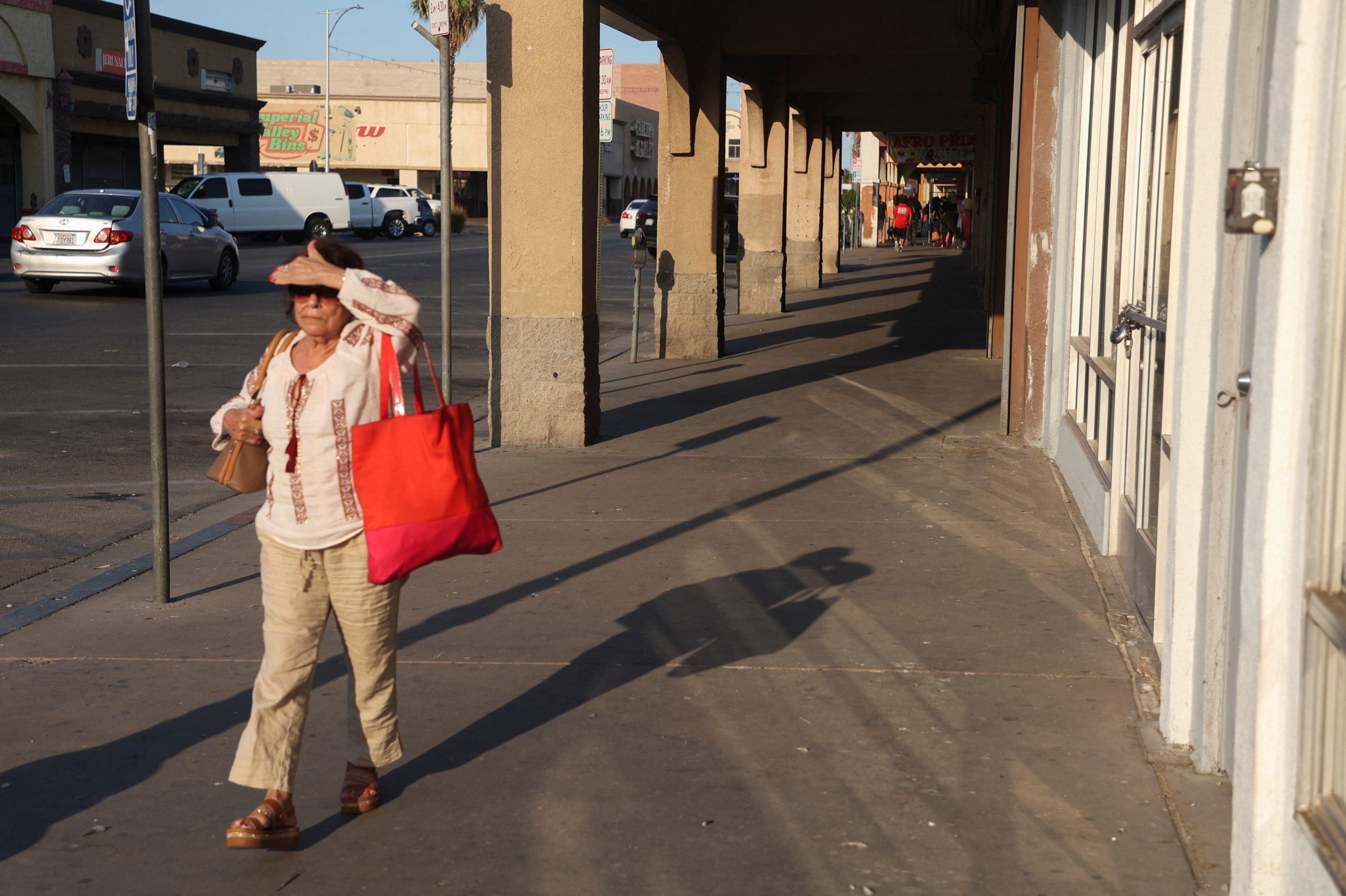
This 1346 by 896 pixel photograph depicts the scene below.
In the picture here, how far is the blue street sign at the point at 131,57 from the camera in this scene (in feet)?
19.3

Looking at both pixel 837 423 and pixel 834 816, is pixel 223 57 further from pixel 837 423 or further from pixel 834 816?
pixel 834 816

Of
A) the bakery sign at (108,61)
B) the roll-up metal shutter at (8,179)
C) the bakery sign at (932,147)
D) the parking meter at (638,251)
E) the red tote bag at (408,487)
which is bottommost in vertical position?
the red tote bag at (408,487)

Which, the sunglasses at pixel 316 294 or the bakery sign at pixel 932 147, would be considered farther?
the bakery sign at pixel 932 147

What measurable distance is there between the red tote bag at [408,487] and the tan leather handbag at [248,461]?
336 mm

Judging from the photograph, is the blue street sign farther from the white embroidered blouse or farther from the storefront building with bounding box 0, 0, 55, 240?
the storefront building with bounding box 0, 0, 55, 240

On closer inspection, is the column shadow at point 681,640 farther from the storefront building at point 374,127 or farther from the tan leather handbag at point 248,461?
the storefront building at point 374,127

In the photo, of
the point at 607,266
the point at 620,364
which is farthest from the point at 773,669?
the point at 607,266

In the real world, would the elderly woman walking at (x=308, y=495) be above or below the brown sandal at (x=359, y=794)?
above

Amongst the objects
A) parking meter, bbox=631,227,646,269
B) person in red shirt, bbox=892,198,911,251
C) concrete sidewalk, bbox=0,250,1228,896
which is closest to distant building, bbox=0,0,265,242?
parking meter, bbox=631,227,646,269

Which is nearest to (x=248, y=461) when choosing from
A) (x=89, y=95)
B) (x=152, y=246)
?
(x=152, y=246)

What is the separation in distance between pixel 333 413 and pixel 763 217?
65.2ft

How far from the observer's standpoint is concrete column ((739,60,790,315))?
75.6 ft

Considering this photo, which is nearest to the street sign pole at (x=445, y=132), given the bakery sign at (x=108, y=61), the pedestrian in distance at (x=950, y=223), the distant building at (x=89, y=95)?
the distant building at (x=89, y=95)

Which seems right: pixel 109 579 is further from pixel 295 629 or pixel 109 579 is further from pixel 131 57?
pixel 295 629
